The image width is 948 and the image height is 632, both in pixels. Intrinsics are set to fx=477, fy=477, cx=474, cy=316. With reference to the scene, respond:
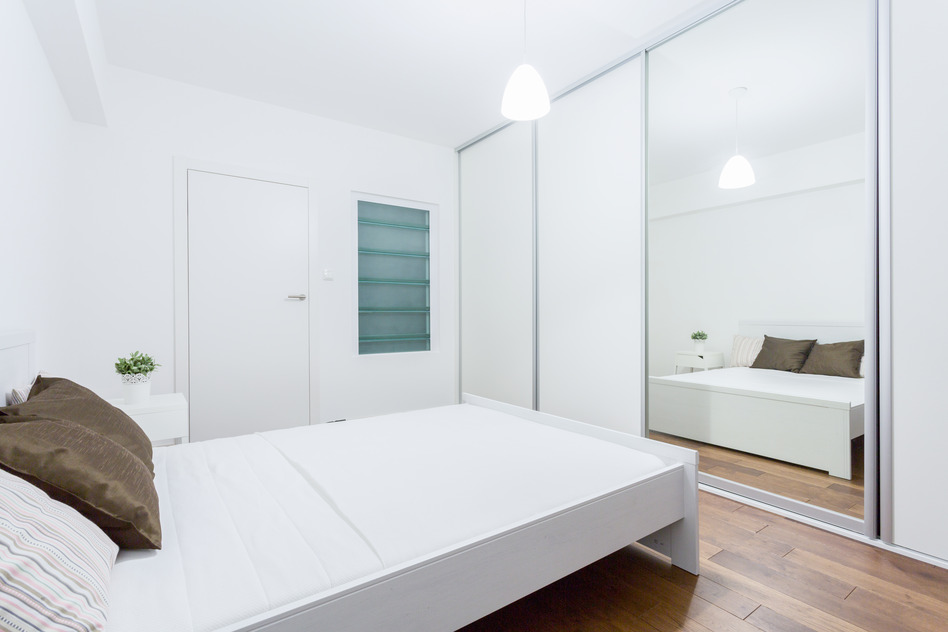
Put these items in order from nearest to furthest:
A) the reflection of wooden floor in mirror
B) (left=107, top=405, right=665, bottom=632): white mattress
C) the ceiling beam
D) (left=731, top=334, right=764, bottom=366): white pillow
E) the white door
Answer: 1. (left=107, top=405, right=665, bottom=632): white mattress
2. the ceiling beam
3. the reflection of wooden floor in mirror
4. (left=731, top=334, right=764, bottom=366): white pillow
5. the white door

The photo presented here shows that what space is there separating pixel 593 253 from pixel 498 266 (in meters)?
1.04

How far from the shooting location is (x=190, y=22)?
2.62m

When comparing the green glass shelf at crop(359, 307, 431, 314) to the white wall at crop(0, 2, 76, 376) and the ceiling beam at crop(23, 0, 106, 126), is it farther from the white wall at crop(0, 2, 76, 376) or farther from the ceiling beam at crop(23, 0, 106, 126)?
the ceiling beam at crop(23, 0, 106, 126)

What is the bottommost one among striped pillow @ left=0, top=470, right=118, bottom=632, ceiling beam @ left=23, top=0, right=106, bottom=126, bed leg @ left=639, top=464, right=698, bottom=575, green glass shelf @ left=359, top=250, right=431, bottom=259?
bed leg @ left=639, top=464, right=698, bottom=575

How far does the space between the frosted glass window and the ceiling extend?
97 cm

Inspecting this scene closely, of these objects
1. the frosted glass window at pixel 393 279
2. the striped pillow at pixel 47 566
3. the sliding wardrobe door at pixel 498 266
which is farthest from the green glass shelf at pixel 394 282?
the striped pillow at pixel 47 566

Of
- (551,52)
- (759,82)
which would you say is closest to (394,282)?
(551,52)

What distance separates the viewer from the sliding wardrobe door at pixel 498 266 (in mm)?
3775

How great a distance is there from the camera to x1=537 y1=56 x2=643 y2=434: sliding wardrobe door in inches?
115

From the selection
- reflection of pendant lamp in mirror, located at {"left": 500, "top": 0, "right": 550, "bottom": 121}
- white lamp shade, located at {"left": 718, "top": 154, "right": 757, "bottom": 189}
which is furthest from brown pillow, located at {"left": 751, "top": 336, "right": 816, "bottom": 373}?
reflection of pendant lamp in mirror, located at {"left": 500, "top": 0, "right": 550, "bottom": 121}

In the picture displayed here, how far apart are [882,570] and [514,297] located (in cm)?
A: 266

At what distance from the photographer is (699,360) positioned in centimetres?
266

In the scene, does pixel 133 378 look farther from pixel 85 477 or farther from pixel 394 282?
pixel 394 282

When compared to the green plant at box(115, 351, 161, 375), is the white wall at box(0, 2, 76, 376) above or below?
above
